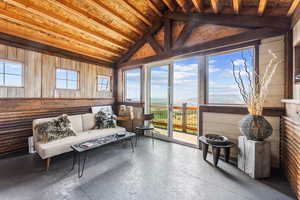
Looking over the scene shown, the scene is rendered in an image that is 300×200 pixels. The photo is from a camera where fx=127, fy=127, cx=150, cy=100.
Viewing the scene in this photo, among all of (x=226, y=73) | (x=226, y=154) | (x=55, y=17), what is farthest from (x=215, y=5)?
(x=55, y=17)

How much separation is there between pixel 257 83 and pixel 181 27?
2426mm

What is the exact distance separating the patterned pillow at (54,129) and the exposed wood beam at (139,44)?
9.78 ft

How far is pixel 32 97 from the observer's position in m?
3.25

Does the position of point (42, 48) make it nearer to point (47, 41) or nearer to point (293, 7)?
point (47, 41)

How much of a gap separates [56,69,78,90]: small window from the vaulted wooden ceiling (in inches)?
26.9

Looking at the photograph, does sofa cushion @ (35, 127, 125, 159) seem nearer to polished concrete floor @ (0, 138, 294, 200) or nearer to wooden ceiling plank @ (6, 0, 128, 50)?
polished concrete floor @ (0, 138, 294, 200)

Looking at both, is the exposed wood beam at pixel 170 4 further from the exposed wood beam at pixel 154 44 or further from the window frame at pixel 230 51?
the window frame at pixel 230 51

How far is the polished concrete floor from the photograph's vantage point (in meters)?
1.72

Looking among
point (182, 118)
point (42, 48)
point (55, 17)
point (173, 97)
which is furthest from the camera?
point (182, 118)

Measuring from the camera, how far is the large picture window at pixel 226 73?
278 cm

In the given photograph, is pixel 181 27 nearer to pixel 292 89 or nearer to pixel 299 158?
pixel 292 89

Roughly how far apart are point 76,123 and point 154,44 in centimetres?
328

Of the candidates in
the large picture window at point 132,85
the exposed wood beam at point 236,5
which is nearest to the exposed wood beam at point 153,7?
the large picture window at point 132,85

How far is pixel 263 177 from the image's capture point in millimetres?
2088
